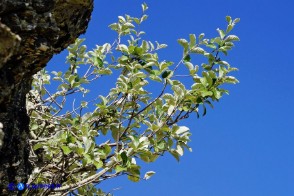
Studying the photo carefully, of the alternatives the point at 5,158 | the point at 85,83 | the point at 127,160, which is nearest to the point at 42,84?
the point at 85,83

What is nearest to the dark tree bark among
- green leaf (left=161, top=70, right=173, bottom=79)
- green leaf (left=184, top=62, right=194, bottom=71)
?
green leaf (left=161, top=70, right=173, bottom=79)

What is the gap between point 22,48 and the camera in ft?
13.8

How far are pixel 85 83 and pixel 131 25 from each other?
119 centimetres

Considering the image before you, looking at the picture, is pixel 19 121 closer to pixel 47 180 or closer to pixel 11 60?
pixel 11 60

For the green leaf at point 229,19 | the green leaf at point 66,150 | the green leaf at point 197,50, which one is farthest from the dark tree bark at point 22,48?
the green leaf at point 229,19

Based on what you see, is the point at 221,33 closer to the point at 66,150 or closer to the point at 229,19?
the point at 229,19

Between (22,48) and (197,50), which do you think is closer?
(22,48)

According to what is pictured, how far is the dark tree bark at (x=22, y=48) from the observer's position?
4008 mm

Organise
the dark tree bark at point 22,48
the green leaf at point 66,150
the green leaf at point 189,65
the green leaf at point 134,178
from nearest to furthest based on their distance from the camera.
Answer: the dark tree bark at point 22,48 → the green leaf at point 66,150 → the green leaf at point 134,178 → the green leaf at point 189,65

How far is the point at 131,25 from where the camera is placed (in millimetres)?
7711

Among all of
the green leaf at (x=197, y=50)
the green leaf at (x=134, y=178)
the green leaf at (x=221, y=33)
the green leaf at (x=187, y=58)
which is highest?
the green leaf at (x=221, y=33)

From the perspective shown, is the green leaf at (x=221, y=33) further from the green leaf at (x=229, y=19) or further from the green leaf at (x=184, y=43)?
the green leaf at (x=184, y=43)

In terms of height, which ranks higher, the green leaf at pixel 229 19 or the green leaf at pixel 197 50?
the green leaf at pixel 229 19

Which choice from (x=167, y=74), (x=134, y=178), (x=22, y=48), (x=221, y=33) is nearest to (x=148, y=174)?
(x=134, y=178)
